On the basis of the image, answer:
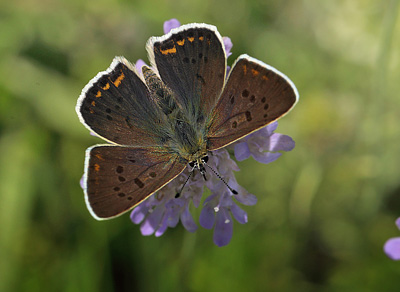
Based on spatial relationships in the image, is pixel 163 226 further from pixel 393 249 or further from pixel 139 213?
pixel 393 249

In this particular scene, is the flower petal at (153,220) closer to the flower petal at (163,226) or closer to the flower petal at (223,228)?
the flower petal at (163,226)

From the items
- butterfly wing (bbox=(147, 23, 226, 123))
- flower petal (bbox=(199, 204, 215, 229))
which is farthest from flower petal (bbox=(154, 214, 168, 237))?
butterfly wing (bbox=(147, 23, 226, 123))

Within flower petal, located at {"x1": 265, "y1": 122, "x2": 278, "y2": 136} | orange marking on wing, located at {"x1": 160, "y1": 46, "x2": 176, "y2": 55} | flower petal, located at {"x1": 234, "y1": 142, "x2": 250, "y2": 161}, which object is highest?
orange marking on wing, located at {"x1": 160, "y1": 46, "x2": 176, "y2": 55}

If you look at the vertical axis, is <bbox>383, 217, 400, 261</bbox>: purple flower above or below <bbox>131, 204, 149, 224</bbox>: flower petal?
below

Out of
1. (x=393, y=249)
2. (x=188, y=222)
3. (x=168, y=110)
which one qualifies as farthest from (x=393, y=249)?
(x=168, y=110)

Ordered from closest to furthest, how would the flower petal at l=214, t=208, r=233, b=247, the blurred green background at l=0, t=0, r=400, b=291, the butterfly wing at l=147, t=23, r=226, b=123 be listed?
the butterfly wing at l=147, t=23, r=226, b=123, the flower petal at l=214, t=208, r=233, b=247, the blurred green background at l=0, t=0, r=400, b=291

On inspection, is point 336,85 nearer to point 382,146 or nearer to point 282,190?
point 382,146

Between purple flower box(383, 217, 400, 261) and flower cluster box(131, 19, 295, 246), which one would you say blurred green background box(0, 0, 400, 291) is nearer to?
flower cluster box(131, 19, 295, 246)

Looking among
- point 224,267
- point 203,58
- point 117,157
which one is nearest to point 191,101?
point 203,58
